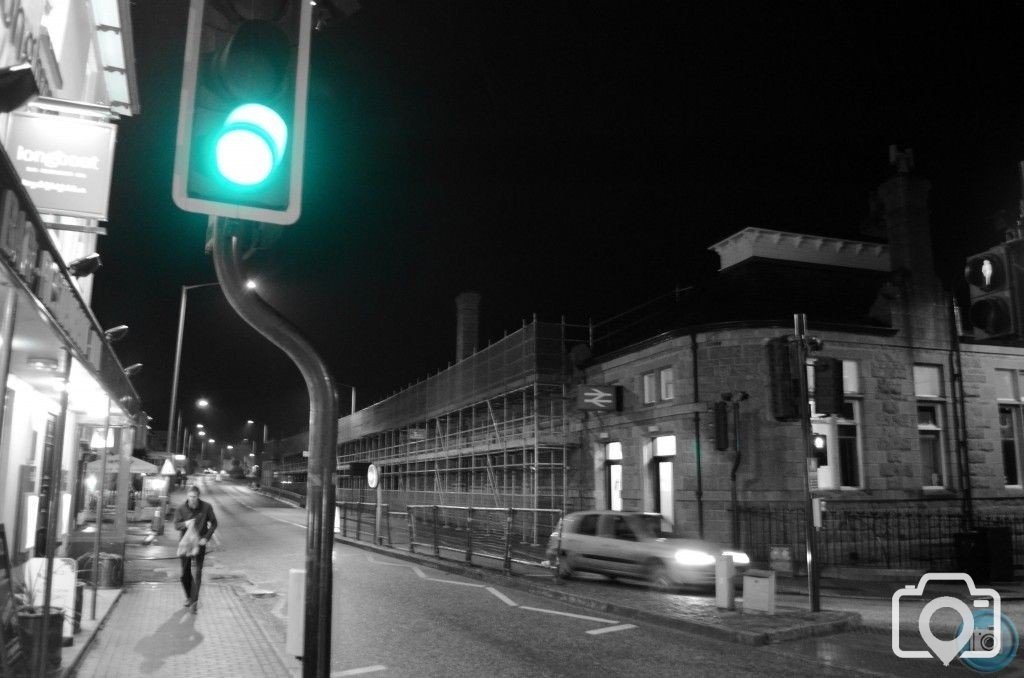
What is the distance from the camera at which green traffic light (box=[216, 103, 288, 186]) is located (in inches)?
96.4

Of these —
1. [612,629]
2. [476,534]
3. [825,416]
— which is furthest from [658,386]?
[612,629]

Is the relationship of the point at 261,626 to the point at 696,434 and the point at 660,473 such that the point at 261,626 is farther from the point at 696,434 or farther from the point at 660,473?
the point at 660,473

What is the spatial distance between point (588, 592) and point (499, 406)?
57.9 feet

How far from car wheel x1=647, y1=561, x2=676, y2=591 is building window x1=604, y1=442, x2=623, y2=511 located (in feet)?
24.1

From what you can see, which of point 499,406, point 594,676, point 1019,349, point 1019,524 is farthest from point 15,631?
point 499,406

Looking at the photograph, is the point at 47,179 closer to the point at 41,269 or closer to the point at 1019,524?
the point at 41,269

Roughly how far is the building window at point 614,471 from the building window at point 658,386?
1633 millimetres

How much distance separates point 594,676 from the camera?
8.05 m

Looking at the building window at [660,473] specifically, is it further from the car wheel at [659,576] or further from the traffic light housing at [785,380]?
the traffic light housing at [785,380]

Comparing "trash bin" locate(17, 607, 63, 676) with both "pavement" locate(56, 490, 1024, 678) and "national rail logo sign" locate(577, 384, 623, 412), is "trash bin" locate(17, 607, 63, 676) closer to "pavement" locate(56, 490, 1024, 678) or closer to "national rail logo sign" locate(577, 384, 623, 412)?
"pavement" locate(56, 490, 1024, 678)

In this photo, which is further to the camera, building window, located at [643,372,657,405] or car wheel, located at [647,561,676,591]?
building window, located at [643,372,657,405]

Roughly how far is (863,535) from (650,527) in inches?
239

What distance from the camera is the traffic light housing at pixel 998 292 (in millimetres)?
5543
